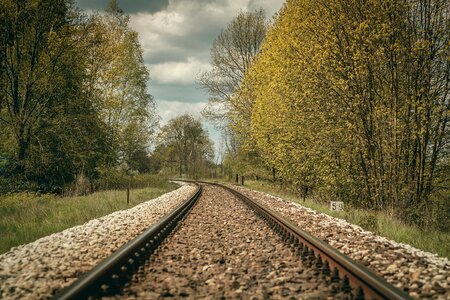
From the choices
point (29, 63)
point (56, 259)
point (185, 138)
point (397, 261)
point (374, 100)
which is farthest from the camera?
point (185, 138)

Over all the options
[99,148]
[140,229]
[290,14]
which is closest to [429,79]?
[290,14]

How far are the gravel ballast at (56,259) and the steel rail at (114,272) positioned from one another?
37cm

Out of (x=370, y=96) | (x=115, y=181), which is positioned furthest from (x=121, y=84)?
(x=370, y=96)

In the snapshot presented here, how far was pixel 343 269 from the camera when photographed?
13.2 ft

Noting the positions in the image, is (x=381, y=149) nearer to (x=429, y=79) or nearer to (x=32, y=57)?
(x=429, y=79)

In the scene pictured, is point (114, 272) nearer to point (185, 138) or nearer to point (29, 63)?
point (29, 63)

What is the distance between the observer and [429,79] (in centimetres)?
1023

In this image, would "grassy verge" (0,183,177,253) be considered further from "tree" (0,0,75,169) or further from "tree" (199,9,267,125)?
"tree" (199,9,267,125)

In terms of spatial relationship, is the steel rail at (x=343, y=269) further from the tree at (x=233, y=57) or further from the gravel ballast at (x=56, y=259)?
the tree at (x=233, y=57)

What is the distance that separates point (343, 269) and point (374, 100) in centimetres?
867

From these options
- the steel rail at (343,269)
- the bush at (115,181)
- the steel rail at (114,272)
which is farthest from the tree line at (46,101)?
the steel rail at (343,269)

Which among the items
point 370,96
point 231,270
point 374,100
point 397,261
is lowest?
point 231,270

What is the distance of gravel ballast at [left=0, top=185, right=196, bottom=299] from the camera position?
367 cm

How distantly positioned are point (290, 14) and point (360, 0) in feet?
14.6
